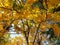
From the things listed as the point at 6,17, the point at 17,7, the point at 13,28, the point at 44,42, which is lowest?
the point at 44,42

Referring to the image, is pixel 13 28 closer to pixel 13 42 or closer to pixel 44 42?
pixel 13 42

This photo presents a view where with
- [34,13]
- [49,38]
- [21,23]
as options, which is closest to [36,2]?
[34,13]

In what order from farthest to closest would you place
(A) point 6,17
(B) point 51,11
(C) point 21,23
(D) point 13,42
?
(D) point 13,42 < (C) point 21,23 < (A) point 6,17 < (B) point 51,11

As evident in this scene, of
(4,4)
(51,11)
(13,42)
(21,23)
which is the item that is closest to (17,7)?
(4,4)

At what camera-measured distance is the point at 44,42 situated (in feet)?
15.0

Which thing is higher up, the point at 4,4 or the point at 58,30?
the point at 4,4

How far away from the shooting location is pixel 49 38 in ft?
14.7

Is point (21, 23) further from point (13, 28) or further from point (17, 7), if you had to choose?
point (17, 7)

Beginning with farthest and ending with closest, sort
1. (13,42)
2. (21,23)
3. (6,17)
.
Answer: (13,42) < (21,23) < (6,17)

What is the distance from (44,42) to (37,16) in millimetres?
1722

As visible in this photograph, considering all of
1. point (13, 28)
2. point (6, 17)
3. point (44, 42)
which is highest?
point (6, 17)

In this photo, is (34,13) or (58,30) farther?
(58,30)

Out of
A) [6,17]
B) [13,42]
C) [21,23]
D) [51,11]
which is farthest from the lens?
[13,42]

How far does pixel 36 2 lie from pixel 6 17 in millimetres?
636
